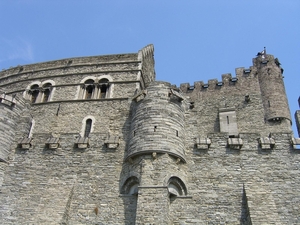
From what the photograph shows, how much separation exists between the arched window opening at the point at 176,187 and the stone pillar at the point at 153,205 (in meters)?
0.56

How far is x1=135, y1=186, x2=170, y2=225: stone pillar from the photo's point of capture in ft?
38.6

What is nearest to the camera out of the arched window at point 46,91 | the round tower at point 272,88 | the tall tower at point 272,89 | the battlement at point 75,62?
the tall tower at point 272,89

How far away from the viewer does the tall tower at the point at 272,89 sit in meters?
21.7

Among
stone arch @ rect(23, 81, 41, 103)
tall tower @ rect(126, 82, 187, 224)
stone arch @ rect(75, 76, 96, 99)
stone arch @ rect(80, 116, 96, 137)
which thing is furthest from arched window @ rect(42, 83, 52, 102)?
tall tower @ rect(126, 82, 187, 224)

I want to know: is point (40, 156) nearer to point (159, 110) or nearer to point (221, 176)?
point (159, 110)

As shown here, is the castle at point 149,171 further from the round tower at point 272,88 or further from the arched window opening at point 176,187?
the round tower at point 272,88

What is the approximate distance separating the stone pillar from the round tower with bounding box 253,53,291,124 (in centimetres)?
1165

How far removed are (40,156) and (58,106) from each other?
7.06 m

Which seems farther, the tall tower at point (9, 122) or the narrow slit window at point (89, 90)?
the narrow slit window at point (89, 90)

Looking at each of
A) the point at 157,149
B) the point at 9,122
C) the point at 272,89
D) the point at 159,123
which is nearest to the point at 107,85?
the point at 9,122

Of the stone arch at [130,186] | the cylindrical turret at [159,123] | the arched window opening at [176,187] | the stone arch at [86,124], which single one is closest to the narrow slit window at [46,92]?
the stone arch at [86,124]

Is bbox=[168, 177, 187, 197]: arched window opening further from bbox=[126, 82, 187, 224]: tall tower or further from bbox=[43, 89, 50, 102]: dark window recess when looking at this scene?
bbox=[43, 89, 50, 102]: dark window recess

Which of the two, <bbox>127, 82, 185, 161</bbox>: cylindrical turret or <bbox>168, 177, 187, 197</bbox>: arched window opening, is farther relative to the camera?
<bbox>127, 82, 185, 161</bbox>: cylindrical turret

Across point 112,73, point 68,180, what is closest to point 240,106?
point 112,73
